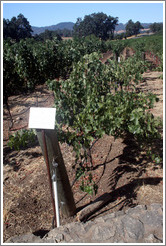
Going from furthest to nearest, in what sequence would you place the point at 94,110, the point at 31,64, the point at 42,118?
the point at 31,64
the point at 94,110
the point at 42,118

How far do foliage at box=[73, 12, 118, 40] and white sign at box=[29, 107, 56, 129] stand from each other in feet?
239

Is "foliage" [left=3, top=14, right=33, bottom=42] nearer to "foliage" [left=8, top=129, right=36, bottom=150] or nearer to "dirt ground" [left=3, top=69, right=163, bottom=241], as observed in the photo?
"dirt ground" [left=3, top=69, right=163, bottom=241]

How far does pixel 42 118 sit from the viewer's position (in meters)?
1.97

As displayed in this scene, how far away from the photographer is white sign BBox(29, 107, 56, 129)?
195cm

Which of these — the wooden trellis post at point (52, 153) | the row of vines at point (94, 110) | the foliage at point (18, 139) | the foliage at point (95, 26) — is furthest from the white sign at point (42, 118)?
the foliage at point (95, 26)

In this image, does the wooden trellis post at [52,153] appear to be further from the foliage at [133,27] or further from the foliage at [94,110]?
the foliage at [133,27]

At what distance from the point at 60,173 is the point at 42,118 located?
0.81 metres

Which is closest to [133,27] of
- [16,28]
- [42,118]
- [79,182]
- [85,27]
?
[85,27]

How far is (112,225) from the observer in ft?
6.59

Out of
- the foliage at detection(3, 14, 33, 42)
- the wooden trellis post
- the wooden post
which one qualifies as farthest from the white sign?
the foliage at detection(3, 14, 33, 42)

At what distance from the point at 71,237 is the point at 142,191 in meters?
1.67

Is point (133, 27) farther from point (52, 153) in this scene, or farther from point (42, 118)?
point (42, 118)

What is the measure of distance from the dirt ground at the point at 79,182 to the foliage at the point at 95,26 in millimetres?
70953

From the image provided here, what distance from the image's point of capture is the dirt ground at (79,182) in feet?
9.52
